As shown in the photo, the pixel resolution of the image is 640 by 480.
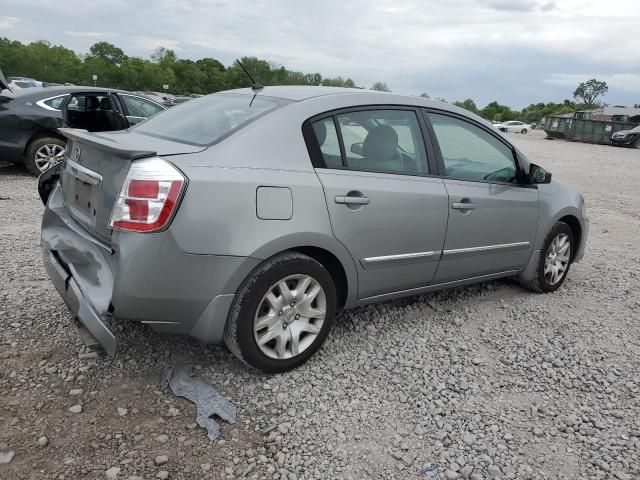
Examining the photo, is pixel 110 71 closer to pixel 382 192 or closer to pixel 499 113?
pixel 499 113

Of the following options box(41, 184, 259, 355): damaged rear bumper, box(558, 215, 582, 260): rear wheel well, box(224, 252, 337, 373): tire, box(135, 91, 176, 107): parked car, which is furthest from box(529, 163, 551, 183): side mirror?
box(135, 91, 176, 107): parked car

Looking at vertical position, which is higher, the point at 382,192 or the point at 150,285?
the point at 382,192

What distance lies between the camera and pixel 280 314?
119 inches

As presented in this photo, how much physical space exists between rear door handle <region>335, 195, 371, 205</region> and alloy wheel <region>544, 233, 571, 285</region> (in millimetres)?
2217

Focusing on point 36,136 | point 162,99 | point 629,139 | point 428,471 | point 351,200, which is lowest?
point 428,471

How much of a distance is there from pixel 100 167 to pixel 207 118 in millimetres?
749

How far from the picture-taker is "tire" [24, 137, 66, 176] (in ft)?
27.5

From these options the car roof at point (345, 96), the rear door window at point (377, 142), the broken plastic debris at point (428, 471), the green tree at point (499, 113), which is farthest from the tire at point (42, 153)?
the green tree at point (499, 113)

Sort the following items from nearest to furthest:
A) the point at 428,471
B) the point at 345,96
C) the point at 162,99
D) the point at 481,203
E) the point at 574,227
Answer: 1. the point at 428,471
2. the point at 345,96
3. the point at 481,203
4. the point at 574,227
5. the point at 162,99

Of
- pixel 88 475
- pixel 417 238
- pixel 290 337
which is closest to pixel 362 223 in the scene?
pixel 417 238

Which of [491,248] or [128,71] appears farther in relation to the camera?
[128,71]

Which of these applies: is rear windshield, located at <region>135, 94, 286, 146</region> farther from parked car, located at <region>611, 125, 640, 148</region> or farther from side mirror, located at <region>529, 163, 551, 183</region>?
parked car, located at <region>611, 125, 640, 148</region>

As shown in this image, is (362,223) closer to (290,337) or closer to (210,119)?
(290,337)

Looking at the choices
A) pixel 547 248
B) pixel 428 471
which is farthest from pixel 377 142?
pixel 547 248
